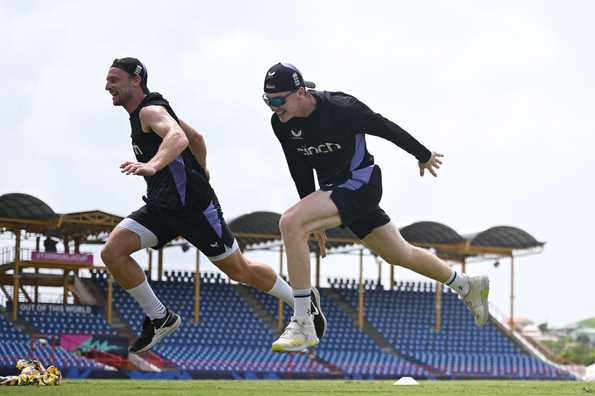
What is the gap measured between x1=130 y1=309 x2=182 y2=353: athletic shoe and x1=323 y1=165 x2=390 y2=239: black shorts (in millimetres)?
2078

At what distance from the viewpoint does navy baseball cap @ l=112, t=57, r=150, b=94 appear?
1069 centimetres

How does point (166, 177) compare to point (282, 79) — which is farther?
point (166, 177)

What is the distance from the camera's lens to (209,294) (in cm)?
5188

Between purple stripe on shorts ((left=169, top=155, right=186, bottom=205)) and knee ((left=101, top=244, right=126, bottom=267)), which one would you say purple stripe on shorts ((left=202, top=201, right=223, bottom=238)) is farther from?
knee ((left=101, top=244, right=126, bottom=267))

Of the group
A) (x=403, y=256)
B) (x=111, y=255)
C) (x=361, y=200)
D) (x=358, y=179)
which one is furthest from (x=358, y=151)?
(x=111, y=255)

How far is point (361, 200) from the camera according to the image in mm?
10406

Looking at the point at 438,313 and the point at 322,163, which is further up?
the point at 322,163

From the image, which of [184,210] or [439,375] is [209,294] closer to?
[439,375]

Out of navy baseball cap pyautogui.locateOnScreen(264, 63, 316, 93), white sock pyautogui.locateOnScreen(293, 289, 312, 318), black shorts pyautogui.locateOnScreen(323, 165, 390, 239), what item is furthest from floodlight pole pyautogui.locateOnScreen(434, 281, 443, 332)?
navy baseball cap pyautogui.locateOnScreen(264, 63, 316, 93)

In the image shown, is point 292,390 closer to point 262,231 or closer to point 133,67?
point 133,67

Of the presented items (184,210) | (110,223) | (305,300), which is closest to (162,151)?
(184,210)

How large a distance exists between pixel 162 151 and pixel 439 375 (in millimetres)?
38039

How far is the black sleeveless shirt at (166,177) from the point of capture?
1057 centimetres

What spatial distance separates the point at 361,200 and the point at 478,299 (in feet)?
7.83
